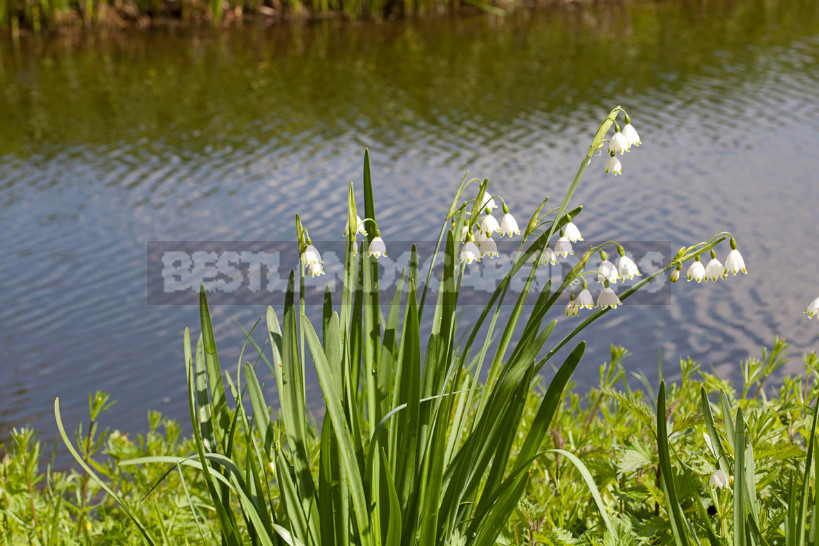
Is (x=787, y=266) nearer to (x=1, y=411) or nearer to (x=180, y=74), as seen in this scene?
(x=1, y=411)

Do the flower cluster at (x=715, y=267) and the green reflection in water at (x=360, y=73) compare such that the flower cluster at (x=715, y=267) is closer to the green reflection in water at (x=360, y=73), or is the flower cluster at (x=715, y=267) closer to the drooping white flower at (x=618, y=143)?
the drooping white flower at (x=618, y=143)

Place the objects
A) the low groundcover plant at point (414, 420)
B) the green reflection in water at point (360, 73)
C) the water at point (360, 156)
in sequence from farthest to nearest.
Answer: the green reflection in water at point (360, 73) < the water at point (360, 156) < the low groundcover plant at point (414, 420)

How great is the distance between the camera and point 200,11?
18.4 metres

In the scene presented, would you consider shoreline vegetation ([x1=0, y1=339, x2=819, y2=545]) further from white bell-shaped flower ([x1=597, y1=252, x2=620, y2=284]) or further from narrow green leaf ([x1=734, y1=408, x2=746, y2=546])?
white bell-shaped flower ([x1=597, y1=252, x2=620, y2=284])

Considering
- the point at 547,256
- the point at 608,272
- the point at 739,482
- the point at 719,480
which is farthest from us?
the point at 547,256

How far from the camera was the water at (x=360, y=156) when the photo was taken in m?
6.50

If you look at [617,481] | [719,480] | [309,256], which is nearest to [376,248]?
[309,256]

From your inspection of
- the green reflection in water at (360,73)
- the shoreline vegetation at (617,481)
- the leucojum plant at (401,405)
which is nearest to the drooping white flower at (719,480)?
the shoreline vegetation at (617,481)

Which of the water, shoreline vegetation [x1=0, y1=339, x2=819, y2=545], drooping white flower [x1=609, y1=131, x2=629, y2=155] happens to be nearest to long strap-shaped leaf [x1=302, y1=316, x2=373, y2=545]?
shoreline vegetation [x1=0, y1=339, x2=819, y2=545]

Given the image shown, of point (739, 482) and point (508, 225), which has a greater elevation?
point (508, 225)

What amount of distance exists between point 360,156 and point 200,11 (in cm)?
1005

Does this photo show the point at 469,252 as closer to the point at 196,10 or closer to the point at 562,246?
the point at 562,246

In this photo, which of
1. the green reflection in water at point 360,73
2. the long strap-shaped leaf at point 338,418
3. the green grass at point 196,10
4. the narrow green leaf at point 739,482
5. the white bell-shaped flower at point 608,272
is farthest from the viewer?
the green grass at point 196,10

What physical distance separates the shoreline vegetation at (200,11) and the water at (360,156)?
32.7 inches
